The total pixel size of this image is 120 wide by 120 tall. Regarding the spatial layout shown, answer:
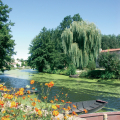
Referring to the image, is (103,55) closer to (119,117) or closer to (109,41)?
(119,117)

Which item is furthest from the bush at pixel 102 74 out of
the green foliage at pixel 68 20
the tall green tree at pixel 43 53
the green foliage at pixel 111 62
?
the green foliage at pixel 68 20

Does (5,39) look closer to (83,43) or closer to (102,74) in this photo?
(83,43)

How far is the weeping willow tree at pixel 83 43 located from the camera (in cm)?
1634

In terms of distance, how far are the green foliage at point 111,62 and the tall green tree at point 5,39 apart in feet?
32.1

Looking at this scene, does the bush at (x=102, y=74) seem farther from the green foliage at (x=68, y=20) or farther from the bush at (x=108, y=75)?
the green foliage at (x=68, y=20)

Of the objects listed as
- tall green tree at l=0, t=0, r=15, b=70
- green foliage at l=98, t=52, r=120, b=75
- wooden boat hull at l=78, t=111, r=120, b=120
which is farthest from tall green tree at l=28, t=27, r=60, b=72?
wooden boat hull at l=78, t=111, r=120, b=120

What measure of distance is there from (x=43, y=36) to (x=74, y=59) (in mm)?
15160

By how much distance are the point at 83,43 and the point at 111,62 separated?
400 cm

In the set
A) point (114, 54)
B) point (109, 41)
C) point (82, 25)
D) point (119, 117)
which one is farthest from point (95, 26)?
point (109, 41)

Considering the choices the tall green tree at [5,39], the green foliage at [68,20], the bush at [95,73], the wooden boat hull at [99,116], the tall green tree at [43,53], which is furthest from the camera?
the green foliage at [68,20]

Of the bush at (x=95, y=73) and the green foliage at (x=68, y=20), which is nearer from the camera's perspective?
the bush at (x=95, y=73)

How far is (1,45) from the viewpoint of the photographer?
13.9 m

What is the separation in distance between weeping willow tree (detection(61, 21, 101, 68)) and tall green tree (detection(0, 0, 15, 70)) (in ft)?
21.2

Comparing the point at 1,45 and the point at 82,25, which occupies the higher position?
the point at 82,25
